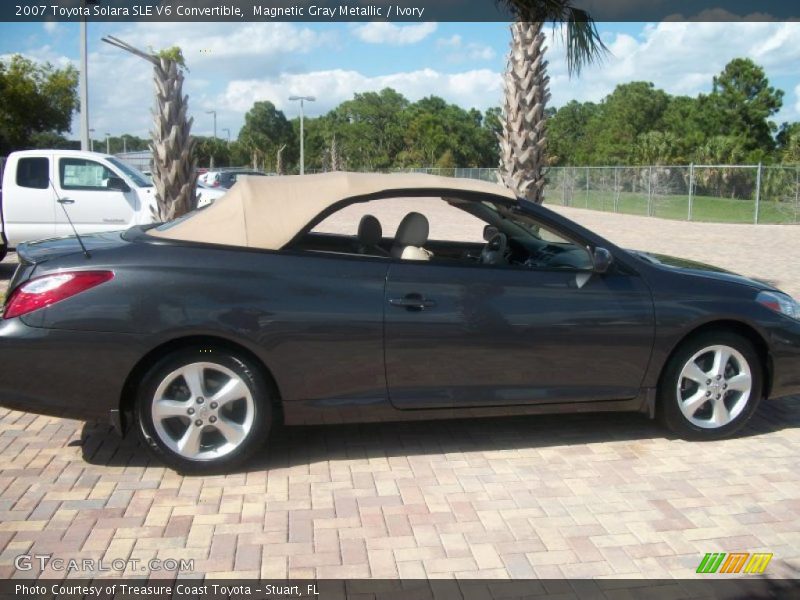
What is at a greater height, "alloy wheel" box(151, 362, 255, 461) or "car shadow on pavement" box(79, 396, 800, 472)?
"alloy wheel" box(151, 362, 255, 461)

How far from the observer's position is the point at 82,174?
12250 mm

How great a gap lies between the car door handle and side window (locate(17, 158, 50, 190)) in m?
9.32

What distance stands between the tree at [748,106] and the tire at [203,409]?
53791 mm

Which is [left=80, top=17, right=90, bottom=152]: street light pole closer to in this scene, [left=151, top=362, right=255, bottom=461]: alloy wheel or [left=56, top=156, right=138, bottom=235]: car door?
[left=56, top=156, right=138, bottom=235]: car door

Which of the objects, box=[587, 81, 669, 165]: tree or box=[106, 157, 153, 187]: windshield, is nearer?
box=[106, 157, 153, 187]: windshield

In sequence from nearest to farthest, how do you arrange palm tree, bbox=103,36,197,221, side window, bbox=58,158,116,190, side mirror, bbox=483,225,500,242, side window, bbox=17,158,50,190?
1. side mirror, bbox=483,225,500,242
2. palm tree, bbox=103,36,197,221
3. side window, bbox=17,158,50,190
4. side window, bbox=58,158,116,190

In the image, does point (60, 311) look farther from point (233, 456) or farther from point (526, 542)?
point (526, 542)

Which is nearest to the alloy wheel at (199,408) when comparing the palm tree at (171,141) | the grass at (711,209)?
the palm tree at (171,141)

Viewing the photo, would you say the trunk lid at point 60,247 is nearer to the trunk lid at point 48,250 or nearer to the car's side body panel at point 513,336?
the trunk lid at point 48,250

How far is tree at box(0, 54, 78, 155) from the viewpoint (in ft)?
118

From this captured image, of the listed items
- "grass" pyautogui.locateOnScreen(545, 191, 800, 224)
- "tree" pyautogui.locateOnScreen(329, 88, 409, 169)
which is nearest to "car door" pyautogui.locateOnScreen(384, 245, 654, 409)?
"grass" pyautogui.locateOnScreen(545, 191, 800, 224)

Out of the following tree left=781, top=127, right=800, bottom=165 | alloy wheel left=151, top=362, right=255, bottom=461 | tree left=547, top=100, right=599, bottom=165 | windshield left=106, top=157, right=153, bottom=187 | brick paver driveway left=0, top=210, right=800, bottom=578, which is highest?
tree left=547, top=100, right=599, bottom=165

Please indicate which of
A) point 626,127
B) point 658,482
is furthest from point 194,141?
point 626,127

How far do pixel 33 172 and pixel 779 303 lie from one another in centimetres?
1067
